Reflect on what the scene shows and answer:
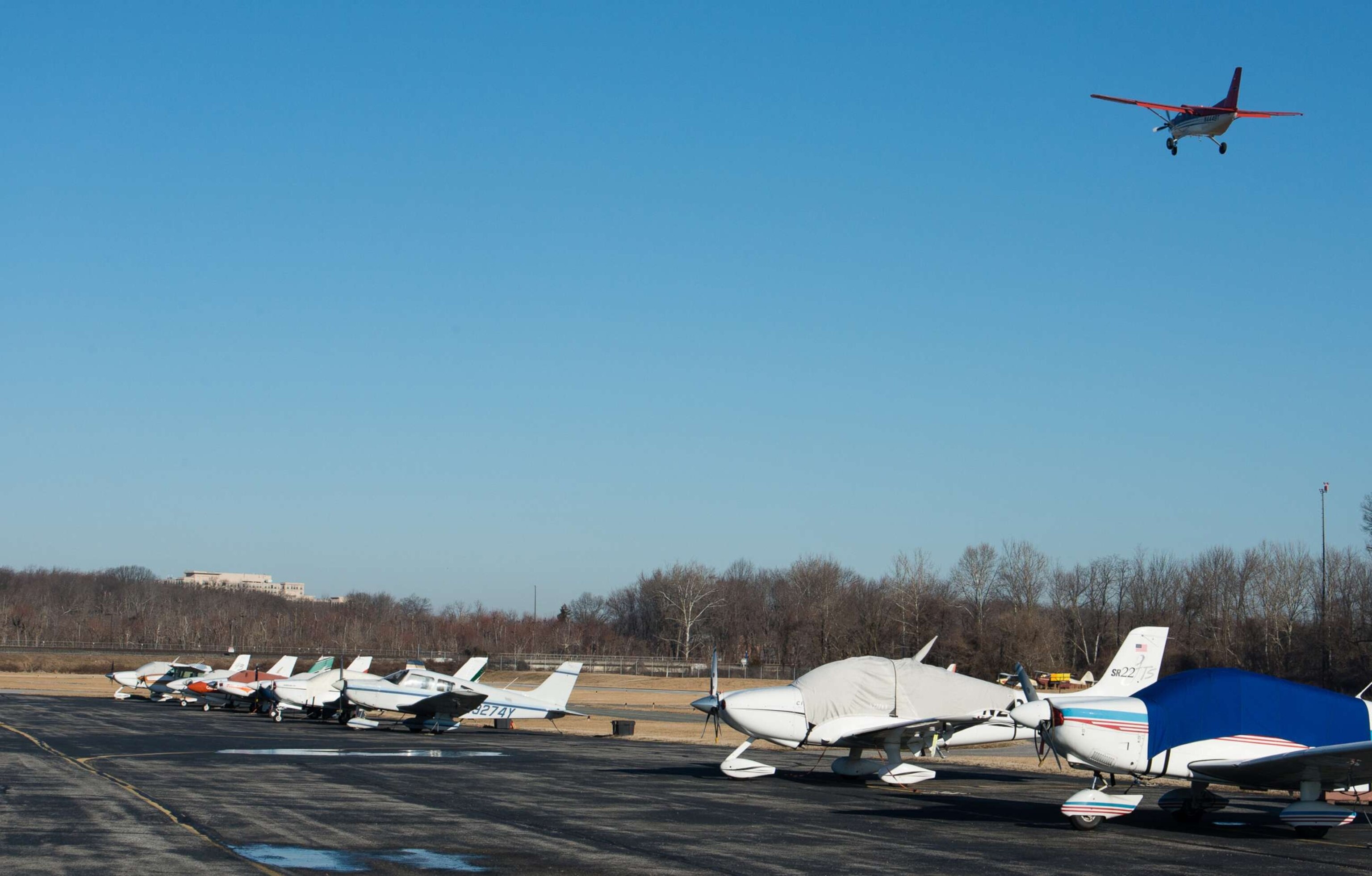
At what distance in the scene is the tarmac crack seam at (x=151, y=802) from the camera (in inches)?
457

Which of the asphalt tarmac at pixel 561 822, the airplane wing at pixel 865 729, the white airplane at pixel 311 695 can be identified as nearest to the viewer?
the asphalt tarmac at pixel 561 822

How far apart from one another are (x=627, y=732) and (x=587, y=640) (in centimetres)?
10946

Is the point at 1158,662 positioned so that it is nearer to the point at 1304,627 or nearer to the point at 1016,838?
the point at 1016,838

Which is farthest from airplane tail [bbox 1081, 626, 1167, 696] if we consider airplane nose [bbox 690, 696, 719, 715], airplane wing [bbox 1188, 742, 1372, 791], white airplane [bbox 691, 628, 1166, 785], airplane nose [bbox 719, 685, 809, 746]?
airplane wing [bbox 1188, 742, 1372, 791]

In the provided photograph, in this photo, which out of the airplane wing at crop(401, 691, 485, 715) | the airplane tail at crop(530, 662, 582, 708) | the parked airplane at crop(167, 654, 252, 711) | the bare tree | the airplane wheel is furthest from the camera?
the bare tree

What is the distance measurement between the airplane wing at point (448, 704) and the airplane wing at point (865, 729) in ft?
58.0

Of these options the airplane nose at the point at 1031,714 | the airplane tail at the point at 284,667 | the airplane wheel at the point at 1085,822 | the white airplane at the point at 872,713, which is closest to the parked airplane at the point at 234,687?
the airplane tail at the point at 284,667

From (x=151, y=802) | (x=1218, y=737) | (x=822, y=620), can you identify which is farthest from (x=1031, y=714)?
(x=822, y=620)

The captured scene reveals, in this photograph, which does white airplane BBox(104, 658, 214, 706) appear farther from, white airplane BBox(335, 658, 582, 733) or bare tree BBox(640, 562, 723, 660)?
bare tree BBox(640, 562, 723, 660)

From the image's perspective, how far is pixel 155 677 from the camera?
57.3 meters

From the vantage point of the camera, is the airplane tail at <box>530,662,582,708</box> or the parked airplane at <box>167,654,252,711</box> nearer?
the airplane tail at <box>530,662,582,708</box>

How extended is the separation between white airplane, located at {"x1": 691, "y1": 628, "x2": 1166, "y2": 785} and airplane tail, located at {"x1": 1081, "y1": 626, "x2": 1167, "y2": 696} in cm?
255

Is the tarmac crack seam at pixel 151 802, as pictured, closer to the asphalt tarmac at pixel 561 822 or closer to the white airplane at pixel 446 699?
the asphalt tarmac at pixel 561 822

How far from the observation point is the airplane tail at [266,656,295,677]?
53125 millimetres
